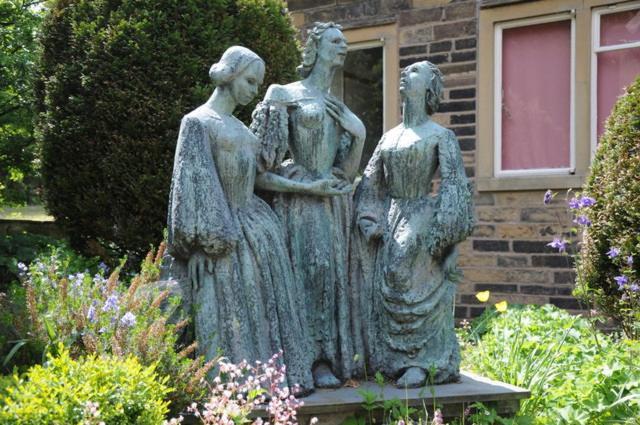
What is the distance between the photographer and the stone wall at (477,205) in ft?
28.2

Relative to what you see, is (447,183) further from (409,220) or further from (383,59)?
(383,59)

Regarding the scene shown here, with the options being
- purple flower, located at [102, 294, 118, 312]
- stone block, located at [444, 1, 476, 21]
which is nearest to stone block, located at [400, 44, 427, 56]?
stone block, located at [444, 1, 476, 21]

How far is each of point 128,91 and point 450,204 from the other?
128 inches

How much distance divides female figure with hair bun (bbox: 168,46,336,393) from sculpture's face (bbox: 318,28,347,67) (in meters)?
0.41

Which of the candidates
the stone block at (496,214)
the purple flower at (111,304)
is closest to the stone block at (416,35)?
the stone block at (496,214)

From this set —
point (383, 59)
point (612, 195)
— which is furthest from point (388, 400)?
point (383, 59)

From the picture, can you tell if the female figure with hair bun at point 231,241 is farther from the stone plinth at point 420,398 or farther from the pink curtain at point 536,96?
the pink curtain at point 536,96

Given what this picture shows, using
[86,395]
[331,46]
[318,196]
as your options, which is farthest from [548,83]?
[86,395]

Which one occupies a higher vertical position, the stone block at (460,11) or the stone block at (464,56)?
the stone block at (460,11)

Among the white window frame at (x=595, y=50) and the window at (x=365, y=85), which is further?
the window at (x=365, y=85)

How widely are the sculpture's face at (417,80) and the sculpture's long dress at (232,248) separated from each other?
0.87 meters

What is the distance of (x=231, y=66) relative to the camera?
4.19 meters

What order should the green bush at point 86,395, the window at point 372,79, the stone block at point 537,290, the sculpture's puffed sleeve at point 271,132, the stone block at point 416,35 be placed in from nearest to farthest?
the green bush at point 86,395, the sculpture's puffed sleeve at point 271,132, the stone block at point 537,290, the stone block at point 416,35, the window at point 372,79

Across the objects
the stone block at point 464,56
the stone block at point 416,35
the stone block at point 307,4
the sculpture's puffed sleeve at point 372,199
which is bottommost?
the sculpture's puffed sleeve at point 372,199
